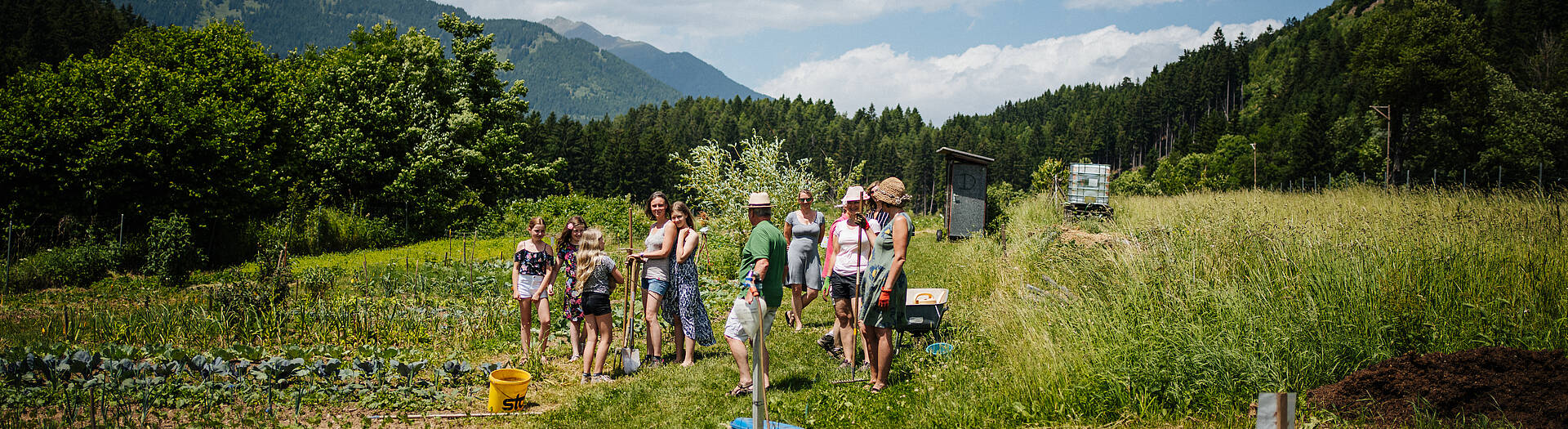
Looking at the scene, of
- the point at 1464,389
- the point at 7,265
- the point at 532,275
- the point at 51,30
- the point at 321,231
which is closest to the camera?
the point at 1464,389

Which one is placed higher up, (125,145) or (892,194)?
(125,145)

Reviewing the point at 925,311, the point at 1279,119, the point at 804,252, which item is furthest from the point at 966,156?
the point at 1279,119

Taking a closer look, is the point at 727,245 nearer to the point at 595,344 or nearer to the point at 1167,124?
the point at 595,344

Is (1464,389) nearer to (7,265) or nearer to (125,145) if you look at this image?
(7,265)

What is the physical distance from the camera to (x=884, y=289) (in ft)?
17.5

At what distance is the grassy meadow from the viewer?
4.94m

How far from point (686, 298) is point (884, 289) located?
2083 millimetres

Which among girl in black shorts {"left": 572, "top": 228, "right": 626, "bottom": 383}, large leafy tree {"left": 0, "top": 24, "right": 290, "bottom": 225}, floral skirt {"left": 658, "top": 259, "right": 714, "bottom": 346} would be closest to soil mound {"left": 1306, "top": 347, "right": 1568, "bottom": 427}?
floral skirt {"left": 658, "top": 259, "right": 714, "bottom": 346}

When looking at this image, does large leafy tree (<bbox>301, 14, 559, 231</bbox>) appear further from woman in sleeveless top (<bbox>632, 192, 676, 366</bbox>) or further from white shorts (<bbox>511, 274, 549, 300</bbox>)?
woman in sleeveless top (<bbox>632, 192, 676, 366</bbox>)

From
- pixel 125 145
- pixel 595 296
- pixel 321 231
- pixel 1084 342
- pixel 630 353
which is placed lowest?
pixel 630 353

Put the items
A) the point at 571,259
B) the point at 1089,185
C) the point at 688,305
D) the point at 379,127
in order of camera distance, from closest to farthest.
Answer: the point at 688,305, the point at 571,259, the point at 1089,185, the point at 379,127

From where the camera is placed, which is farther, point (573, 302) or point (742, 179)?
point (742, 179)

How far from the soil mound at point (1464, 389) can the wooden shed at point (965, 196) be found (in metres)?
14.5

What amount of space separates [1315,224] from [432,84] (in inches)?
1124
